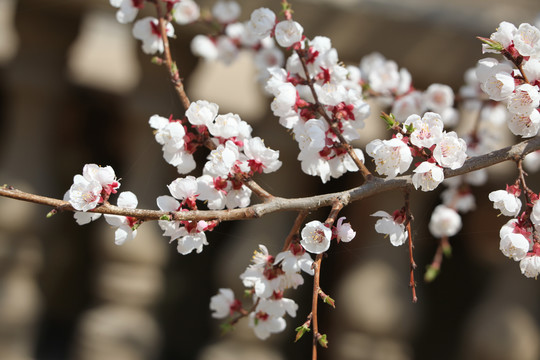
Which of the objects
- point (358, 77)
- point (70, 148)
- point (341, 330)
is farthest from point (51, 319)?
point (358, 77)

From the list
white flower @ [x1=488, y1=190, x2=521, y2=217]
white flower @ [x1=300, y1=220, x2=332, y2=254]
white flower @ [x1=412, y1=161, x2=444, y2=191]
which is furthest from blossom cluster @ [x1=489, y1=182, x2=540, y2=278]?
white flower @ [x1=300, y1=220, x2=332, y2=254]

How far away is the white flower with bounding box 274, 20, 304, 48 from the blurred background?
4.47 feet

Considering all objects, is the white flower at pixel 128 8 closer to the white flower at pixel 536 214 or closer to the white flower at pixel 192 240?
the white flower at pixel 192 240

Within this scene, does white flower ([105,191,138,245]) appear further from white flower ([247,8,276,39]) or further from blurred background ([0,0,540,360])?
blurred background ([0,0,540,360])

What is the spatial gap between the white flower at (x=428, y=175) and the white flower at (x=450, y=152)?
0.01 metres

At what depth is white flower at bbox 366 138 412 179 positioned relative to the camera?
71 cm

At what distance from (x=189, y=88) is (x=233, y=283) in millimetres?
831

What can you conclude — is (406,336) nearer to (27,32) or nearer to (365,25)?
(365,25)

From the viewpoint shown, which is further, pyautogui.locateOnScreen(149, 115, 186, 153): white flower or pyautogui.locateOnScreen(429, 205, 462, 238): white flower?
pyautogui.locateOnScreen(429, 205, 462, 238): white flower

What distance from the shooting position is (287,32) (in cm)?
86

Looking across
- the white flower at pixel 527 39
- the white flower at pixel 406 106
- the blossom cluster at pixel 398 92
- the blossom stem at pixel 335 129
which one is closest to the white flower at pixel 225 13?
the blossom cluster at pixel 398 92

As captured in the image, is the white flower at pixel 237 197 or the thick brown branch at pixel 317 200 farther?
the white flower at pixel 237 197

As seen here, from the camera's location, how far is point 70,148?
3.51 m

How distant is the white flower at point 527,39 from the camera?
2.31 ft
